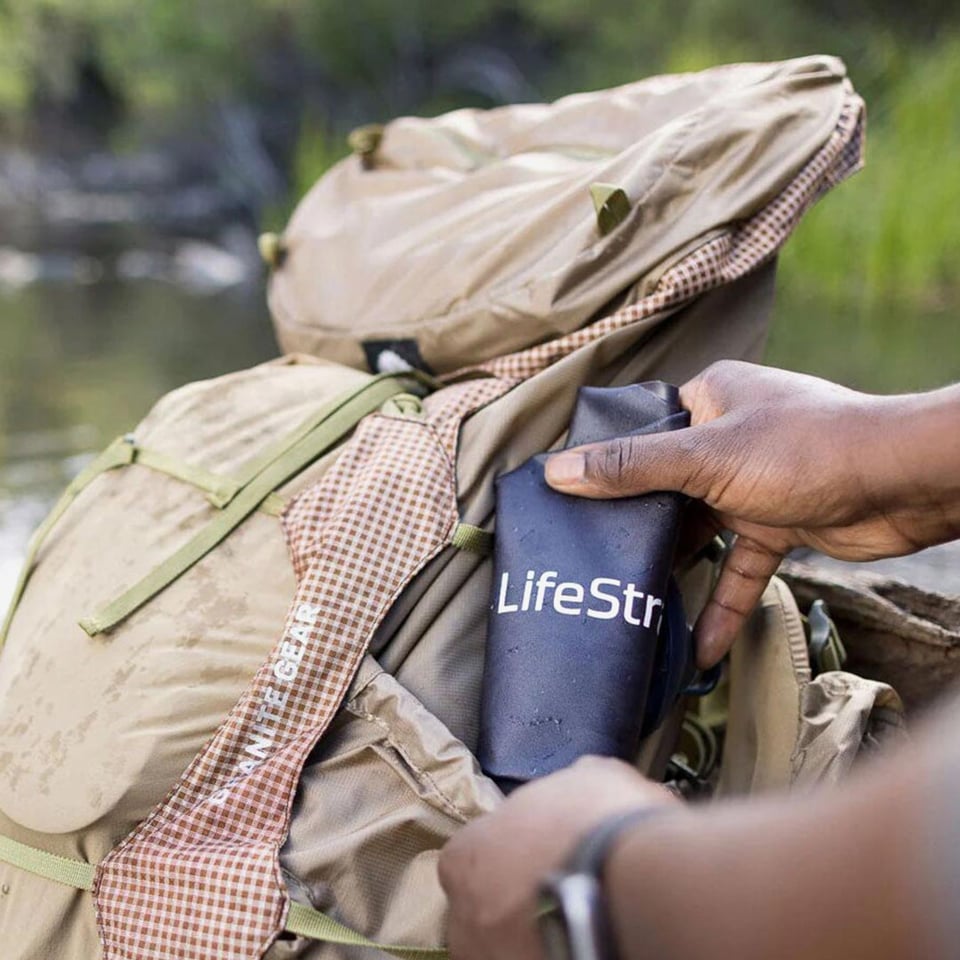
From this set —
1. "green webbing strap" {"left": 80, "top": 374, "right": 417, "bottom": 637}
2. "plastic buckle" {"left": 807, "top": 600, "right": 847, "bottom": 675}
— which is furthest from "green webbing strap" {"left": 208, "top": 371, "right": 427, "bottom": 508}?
"plastic buckle" {"left": 807, "top": 600, "right": 847, "bottom": 675}

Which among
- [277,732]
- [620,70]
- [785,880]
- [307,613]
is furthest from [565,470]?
[620,70]

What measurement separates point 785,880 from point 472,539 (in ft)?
3.01

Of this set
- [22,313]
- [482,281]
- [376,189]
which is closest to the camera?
[482,281]

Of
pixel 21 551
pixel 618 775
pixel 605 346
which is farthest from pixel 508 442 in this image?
pixel 21 551

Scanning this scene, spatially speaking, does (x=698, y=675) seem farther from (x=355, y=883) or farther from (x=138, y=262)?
(x=138, y=262)

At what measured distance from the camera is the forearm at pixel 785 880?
0.72m

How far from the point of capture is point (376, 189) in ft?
8.03

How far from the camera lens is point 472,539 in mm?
1659

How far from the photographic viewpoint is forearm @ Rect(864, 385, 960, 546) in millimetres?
1399

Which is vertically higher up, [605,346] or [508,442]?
[605,346]

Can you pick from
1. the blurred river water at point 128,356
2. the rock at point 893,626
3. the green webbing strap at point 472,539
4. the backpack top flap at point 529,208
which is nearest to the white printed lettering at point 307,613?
the green webbing strap at point 472,539

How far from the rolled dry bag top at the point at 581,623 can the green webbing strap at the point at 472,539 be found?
1.4 inches

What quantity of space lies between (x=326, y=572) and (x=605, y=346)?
54 cm

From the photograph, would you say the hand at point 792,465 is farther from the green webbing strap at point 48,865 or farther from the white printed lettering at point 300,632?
the green webbing strap at point 48,865
